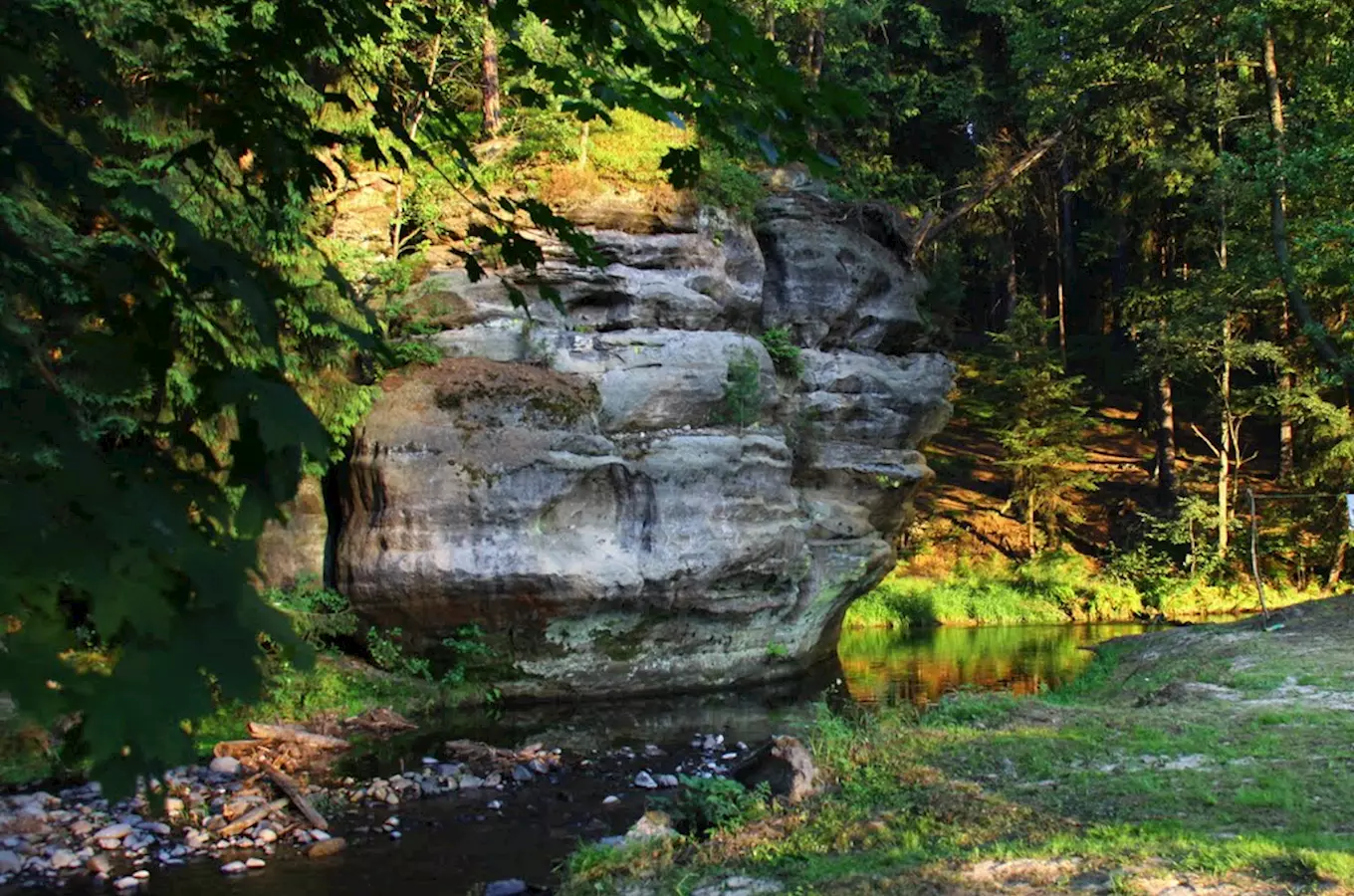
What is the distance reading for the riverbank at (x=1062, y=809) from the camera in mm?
5141

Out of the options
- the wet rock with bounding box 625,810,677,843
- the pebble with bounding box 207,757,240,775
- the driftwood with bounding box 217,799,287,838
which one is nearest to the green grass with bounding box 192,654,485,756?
the pebble with bounding box 207,757,240,775

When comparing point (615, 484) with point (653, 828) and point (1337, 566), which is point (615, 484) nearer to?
point (653, 828)

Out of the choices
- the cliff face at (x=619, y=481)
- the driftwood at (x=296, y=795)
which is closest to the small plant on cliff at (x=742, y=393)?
the cliff face at (x=619, y=481)

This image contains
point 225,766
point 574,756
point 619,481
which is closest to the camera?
point 225,766

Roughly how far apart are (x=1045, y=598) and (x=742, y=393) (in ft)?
43.7

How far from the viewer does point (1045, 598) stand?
26.5 metres

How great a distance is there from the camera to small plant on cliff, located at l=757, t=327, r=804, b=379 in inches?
776

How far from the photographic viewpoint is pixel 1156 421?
27.9m

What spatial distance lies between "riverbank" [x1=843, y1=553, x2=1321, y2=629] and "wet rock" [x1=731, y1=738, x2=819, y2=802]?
18388 mm

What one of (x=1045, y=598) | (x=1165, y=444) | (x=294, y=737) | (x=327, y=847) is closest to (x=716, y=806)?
(x=327, y=847)

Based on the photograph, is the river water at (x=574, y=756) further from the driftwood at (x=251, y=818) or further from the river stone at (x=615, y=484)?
the river stone at (x=615, y=484)

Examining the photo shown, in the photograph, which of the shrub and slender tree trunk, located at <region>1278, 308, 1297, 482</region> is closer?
the shrub

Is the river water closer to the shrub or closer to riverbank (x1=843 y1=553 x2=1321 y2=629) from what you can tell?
the shrub

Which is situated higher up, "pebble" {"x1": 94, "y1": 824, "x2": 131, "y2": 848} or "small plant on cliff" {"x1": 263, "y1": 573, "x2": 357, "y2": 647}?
"small plant on cliff" {"x1": 263, "y1": 573, "x2": 357, "y2": 647}
